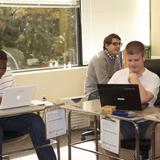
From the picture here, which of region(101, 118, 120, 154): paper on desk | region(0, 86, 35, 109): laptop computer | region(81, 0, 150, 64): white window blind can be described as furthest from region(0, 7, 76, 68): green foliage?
region(101, 118, 120, 154): paper on desk

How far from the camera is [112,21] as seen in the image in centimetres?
552

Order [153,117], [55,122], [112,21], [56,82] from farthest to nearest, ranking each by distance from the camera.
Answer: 1. [112,21]
2. [56,82]
3. [55,122]
4. [153,117]

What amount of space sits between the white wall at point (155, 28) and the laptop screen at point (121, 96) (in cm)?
309

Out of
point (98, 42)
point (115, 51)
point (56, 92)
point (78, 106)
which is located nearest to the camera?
point (78, 106)

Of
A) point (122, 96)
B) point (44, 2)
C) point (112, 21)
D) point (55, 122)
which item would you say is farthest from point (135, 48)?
point (112, 21)

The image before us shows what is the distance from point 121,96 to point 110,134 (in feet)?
0.97

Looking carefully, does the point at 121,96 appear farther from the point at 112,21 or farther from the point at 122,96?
the point at 112,21

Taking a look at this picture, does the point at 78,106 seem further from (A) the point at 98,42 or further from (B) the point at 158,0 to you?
(B) the point at 158,0

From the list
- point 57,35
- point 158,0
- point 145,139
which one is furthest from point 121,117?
point 158,0

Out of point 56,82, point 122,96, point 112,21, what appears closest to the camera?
point 122,96

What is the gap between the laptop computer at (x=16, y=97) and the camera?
10.0 ft

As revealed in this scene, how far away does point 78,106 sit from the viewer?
126 inches

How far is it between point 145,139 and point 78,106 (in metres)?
0.60

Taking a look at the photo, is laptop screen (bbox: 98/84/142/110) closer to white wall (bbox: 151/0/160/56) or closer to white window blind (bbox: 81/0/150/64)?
white window blind (bbox: 81/0/150/64)
